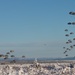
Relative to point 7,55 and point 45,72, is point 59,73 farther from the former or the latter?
point 7,55

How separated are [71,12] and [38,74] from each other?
21488 mm

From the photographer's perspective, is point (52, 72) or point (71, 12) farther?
point (52, 72)

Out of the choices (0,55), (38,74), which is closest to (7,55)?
(0,55)

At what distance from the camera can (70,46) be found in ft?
154

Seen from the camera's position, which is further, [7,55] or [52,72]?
[52,72]

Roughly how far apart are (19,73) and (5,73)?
6.01 feet

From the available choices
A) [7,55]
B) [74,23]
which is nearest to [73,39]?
[74,23]

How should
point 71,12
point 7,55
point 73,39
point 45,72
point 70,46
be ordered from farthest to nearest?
1. point 45,72
2. point 7,55
3. point 70,46
4. point 73,39
5. point 71,12

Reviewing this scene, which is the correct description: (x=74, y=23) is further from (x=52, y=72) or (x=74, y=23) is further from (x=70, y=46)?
(x=52, y=72)

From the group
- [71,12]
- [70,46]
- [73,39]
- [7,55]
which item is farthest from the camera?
[7,55]

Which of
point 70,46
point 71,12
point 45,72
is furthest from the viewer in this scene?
point 45,72

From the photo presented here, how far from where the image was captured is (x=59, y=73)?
54.0 meters

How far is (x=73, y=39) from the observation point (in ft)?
129

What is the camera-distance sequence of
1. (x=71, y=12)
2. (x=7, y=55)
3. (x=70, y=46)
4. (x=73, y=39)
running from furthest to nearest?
1. (x=7, y=55)
2. (x=70, y=46)
3. (x=73, y=39)
4. (x=71, y=12)
